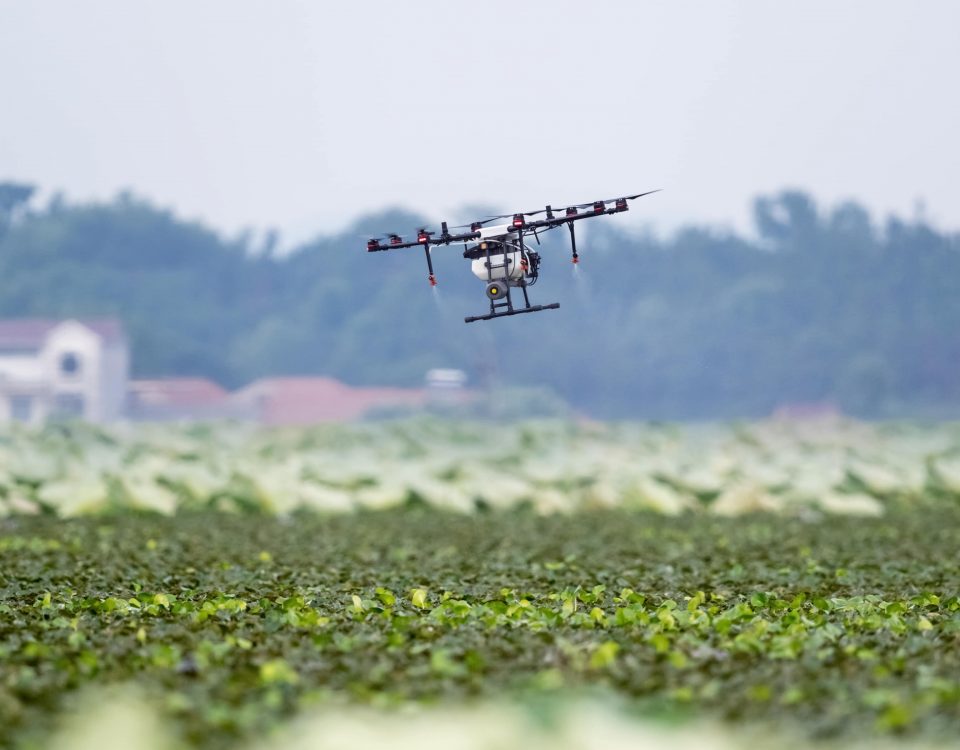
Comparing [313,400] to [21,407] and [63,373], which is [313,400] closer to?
[63,373]

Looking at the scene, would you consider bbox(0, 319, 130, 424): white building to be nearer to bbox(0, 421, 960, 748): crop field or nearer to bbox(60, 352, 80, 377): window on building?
bbox(60, 352, 80, 377): window on building

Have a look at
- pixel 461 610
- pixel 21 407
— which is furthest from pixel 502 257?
pixel 21 407

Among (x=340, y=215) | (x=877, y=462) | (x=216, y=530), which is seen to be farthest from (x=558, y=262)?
(x=216, y=530)

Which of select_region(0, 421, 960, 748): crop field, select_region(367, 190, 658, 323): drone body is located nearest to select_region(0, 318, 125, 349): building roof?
select_region(0, 421, 960, 748): crop field

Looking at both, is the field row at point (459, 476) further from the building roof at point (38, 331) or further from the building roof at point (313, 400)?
the building roof at point (38, 331)

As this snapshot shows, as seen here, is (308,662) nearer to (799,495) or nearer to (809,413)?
(799,495)

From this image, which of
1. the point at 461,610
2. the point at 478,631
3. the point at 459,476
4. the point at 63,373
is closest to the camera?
the point at 478,631

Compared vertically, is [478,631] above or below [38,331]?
below
